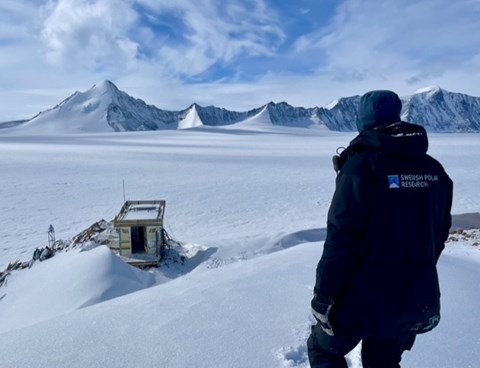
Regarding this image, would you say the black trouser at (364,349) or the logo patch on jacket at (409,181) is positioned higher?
the logo patch on jacket at (409,181)

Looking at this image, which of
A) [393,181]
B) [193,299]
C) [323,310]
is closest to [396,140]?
[393,181]

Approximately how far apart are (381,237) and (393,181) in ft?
0.79

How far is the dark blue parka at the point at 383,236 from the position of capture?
5.50 feet

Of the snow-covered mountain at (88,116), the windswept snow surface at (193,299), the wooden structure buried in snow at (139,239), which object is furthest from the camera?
the snow-covered mountain at (88,116)

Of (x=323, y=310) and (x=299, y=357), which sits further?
(x=299, y=357)

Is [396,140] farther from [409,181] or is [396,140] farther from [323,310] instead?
[323,310]

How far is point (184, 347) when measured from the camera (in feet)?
8.68

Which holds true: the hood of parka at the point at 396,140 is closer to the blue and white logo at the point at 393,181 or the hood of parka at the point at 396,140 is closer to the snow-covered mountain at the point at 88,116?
the blue and white logo at the point at 393,181

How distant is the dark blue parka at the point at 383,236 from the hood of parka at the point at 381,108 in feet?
0.22

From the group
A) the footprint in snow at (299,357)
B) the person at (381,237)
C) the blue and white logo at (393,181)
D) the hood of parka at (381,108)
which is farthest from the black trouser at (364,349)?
the hood of parka at (381,108)

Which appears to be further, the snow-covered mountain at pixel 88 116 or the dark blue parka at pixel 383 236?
the snow-covered mountain at pixel 88 116

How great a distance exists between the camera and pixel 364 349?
192 centimetres

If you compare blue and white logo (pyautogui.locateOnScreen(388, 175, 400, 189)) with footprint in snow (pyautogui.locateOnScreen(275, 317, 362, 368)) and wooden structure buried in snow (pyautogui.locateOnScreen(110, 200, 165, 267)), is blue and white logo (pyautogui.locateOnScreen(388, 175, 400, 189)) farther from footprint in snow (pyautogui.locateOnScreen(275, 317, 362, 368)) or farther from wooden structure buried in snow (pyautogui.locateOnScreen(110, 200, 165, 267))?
wooden structure buried in snow (pyautogui.locateOnScreen(110, 200, 165, 267))

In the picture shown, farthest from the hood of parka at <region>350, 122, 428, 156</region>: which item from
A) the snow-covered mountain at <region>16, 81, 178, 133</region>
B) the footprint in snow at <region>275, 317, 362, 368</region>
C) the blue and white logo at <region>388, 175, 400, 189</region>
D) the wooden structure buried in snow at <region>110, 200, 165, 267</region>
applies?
the snow-covered mountain at <region>16, 81, 178, 133</region>
